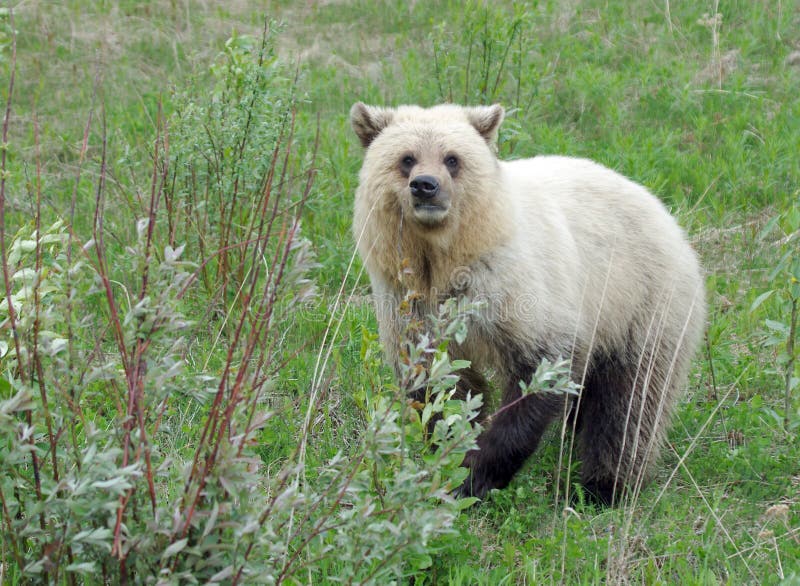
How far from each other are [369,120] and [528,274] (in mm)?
1038

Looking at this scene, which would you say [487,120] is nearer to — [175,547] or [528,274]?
[528,274]

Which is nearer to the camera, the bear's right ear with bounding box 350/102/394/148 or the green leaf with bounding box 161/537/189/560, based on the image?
the green leaf with bounding box 161/537/189/560

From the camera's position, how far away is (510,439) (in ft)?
14.2

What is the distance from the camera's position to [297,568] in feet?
9.33

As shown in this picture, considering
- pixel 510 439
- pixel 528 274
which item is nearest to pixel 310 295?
pixel 528 274

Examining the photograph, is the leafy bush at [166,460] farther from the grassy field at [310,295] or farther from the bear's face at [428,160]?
the bear's face at [428,160]

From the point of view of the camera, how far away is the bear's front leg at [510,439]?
434 centimetres

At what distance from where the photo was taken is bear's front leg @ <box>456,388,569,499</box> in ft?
14.2

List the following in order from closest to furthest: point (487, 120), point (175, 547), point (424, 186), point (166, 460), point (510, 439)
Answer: point (175, 547) → point (166, 460) → point (424, 186) → point (510, 439) → point (487, 120)

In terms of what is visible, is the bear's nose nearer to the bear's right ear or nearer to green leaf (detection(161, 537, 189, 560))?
the bear's right ear

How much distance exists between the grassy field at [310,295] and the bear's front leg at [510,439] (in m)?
0.12

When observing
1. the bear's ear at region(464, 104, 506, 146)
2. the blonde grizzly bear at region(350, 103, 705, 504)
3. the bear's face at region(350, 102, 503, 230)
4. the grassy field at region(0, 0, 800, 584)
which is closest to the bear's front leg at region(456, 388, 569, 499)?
the blonde grizzly bear at region(350, 103, 705, 504)

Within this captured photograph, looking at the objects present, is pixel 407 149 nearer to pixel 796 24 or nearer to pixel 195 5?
pixel 796 24

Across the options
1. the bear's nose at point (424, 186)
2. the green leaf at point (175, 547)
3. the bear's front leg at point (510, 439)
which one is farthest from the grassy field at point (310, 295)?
the bear's nose at point (424, 186)
